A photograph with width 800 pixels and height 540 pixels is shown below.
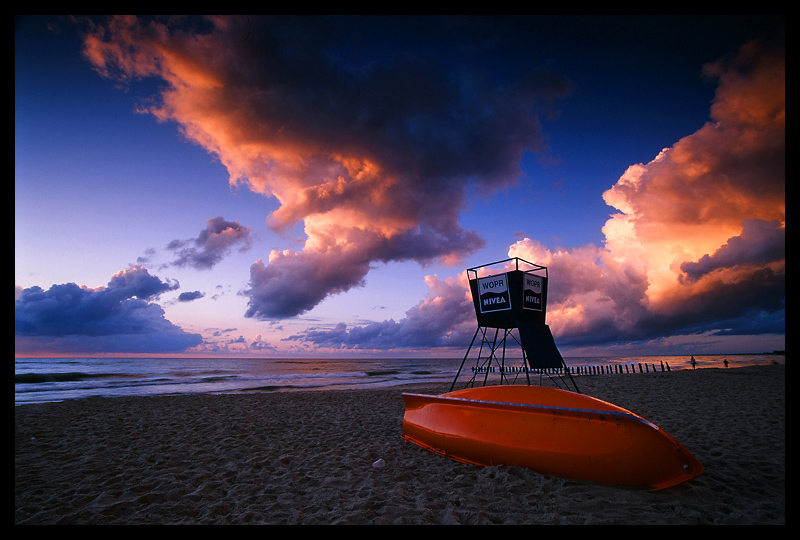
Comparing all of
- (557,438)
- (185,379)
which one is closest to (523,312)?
(557,438)

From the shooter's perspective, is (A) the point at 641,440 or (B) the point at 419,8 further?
(A) the point at 641,440

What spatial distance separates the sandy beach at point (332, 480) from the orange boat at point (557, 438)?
15 centimetres

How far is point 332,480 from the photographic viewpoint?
4.27 m

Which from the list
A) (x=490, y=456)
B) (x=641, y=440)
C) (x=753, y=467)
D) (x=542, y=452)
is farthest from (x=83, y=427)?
(x=753, y=467)

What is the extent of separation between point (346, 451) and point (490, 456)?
8.03 feet

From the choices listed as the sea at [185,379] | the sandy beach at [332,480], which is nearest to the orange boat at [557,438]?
Answer: the sandy beach at [332,480]

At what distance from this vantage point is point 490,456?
15.0 feet

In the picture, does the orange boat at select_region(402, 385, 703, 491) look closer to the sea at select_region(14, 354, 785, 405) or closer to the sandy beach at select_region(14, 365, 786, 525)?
the sandy beach at select_region(14, 365, 786, 525)

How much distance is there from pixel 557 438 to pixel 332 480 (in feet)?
9.53

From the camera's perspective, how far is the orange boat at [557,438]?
12.0ft

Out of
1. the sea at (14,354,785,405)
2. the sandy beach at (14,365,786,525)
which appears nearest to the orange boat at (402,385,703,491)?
the sandy beach at (14,365,786,525)

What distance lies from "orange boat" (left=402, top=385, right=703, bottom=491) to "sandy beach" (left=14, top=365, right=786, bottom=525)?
155mm
